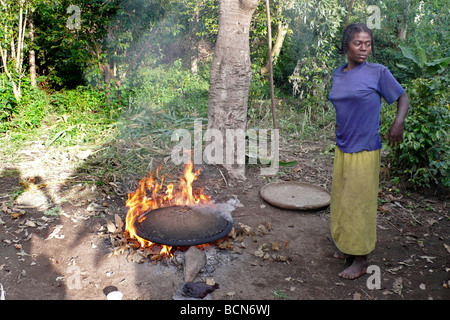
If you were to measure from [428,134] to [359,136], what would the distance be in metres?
2.13

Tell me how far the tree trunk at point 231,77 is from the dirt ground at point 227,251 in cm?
41

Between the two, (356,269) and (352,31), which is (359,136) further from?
(356,269)

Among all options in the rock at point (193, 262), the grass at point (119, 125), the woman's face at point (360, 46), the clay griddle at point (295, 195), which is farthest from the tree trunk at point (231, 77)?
the woman's face at point (360, 46)

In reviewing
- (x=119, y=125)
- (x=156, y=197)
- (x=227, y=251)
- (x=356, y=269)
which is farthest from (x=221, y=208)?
(x=119, y=125)

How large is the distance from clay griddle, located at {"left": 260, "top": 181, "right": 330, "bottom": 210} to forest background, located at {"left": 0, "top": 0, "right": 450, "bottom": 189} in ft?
3.71

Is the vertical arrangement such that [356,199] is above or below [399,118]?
below

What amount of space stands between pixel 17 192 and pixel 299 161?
393cm

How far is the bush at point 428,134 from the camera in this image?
413cm

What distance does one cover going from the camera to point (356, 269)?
280 centimetres

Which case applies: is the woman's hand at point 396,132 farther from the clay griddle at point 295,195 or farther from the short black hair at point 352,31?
the clay griddle at point 295,195
